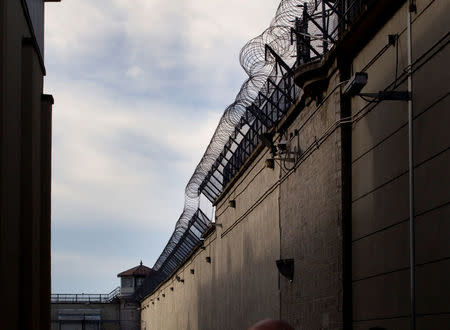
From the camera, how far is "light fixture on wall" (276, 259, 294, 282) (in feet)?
47.0

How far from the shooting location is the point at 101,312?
209ft

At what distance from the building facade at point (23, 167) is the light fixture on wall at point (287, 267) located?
3819 mm

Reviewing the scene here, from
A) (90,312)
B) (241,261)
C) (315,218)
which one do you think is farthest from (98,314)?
(315,218)

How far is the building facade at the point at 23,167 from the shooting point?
959 centimetres

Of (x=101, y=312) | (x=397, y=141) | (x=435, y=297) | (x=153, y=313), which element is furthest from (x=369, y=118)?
(x=101, y=312)

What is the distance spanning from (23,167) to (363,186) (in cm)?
443

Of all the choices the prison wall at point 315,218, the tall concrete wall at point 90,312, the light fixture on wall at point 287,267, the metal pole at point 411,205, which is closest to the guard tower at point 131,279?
the tall concrete wall at point 90,312

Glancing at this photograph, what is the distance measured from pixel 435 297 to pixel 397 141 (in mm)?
1900

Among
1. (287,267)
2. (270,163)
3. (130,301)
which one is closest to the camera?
(287,267)

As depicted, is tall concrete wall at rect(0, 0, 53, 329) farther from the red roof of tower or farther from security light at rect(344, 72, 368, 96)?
the red roof of tower

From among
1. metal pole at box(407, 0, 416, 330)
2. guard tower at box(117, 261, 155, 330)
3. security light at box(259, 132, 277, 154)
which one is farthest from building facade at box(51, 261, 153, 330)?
metal pole at box(407, 0, 416, 330)

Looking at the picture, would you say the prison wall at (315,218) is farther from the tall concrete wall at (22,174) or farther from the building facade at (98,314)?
the building facade at (98,314)

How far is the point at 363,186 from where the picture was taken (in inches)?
421

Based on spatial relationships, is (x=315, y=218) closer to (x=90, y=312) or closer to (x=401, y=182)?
(x=401, y=182)
